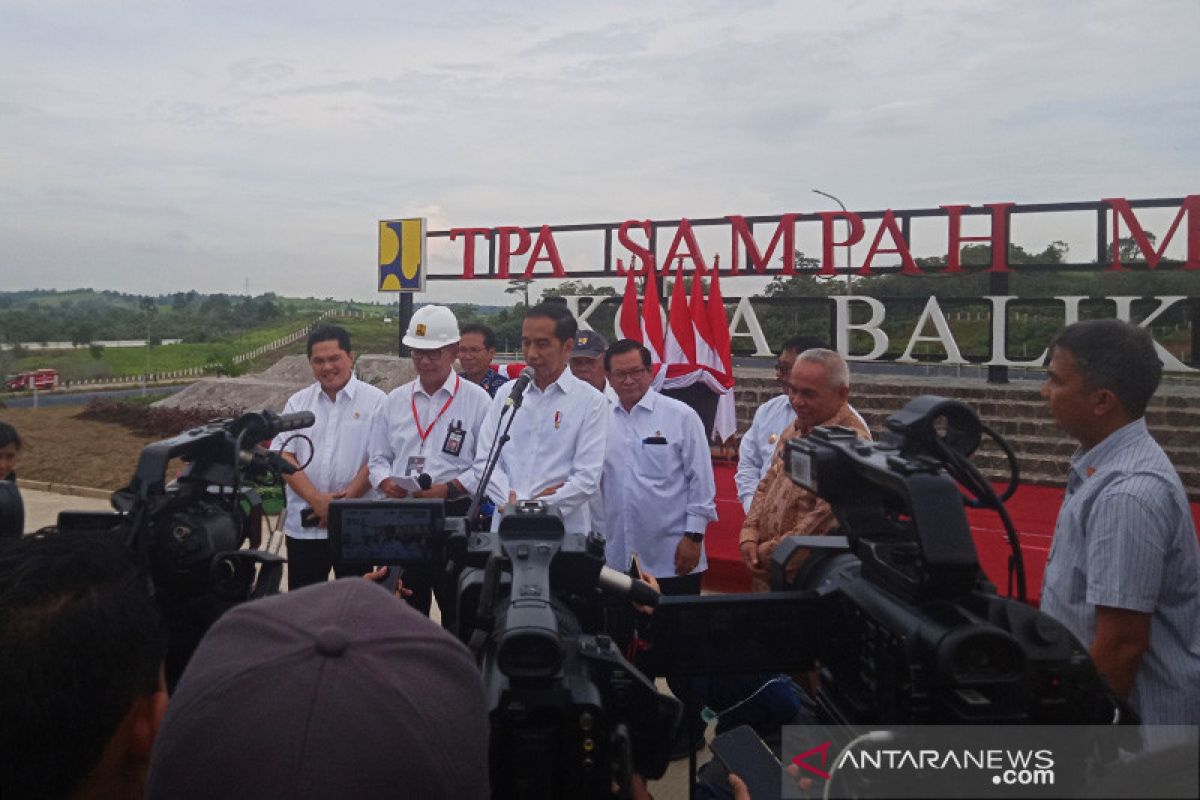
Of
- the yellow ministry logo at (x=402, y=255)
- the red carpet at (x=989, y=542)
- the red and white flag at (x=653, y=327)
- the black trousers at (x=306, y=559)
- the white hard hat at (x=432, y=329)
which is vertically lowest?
the red carpet at (x=989, y=542)

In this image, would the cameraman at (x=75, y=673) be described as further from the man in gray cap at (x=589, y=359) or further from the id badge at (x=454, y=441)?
the man in gray cap at (x=589, y=359)

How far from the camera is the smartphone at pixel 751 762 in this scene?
61.9 inches

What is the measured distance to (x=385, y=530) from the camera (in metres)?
1.86

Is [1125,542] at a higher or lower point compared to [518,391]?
lower

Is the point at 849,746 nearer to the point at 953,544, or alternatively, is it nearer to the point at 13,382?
the point at 953,544

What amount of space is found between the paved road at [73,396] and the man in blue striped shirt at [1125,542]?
19.9 meters

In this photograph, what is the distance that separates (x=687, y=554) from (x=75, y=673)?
125 inches

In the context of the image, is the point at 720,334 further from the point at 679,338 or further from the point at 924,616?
the point at 924,616

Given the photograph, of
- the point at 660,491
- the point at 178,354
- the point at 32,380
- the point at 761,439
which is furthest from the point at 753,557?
the point at 178,354

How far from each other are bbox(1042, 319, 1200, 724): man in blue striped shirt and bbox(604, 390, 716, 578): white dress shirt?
2.19 metres

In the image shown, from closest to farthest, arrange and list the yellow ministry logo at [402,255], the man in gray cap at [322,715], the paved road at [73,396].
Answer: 1. the man in gray cap at [322,715]
2. the yellow ministry logo at [402,255]
3. the paved road at [73,396]

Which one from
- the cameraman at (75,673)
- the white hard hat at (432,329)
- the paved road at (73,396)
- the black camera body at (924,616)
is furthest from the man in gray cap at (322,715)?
the paved road at (73,396)

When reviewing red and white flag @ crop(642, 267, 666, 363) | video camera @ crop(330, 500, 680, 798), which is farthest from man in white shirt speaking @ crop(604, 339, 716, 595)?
red and white flag @ crop(642, 267, 666, 363)

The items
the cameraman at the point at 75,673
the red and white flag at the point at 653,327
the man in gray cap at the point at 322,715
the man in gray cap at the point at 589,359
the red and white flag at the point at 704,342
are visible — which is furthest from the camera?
the red and white flag at the point at 653,327
